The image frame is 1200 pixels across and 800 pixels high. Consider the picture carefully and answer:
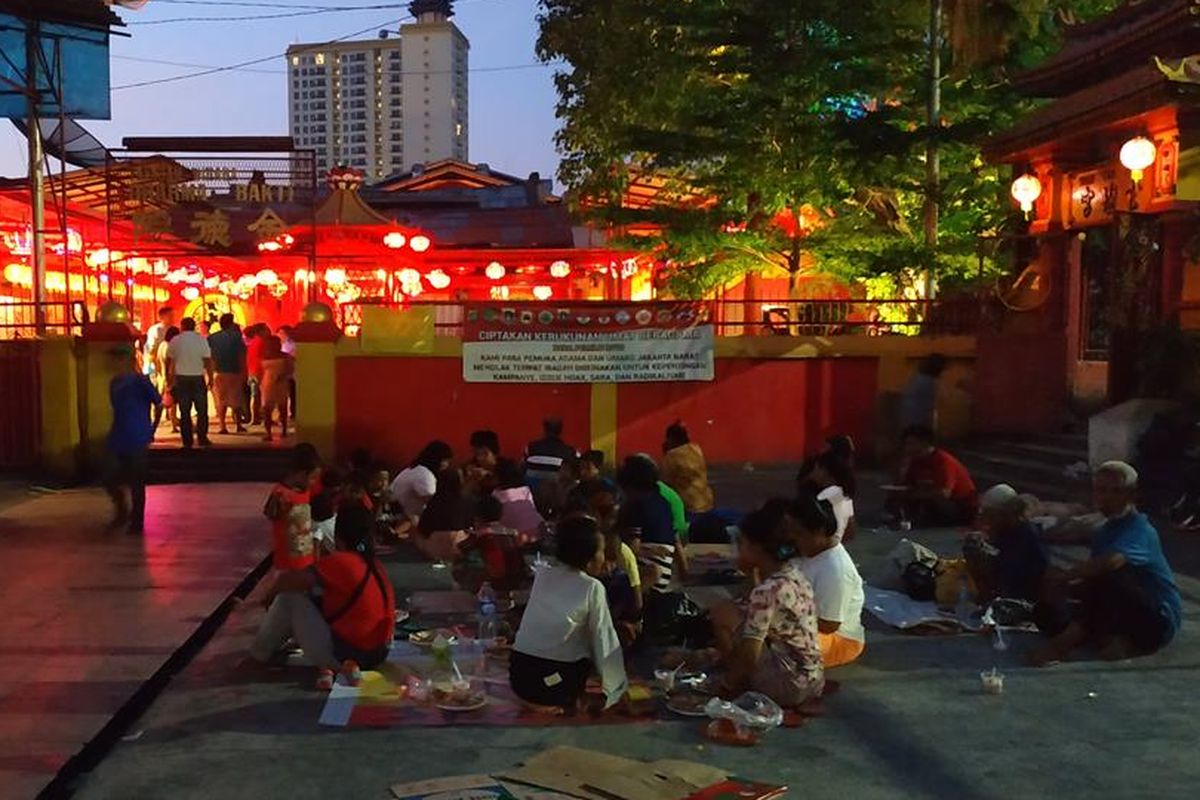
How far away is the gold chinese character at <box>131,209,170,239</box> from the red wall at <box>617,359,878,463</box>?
670 cm

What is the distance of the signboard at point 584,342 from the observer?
566 inches

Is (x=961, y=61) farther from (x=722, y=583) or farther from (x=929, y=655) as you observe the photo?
(x=929, y=655)

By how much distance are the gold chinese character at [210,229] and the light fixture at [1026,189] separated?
10688 millimetres

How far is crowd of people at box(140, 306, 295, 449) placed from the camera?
1389 centimetres

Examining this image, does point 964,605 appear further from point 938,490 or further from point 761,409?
point 761,409

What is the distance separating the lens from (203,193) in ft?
52.6

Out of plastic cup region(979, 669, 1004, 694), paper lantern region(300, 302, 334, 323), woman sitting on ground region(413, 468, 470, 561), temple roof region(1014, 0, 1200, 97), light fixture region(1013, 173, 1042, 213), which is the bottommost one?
plastic cup region(979, 669, 1004, 694)

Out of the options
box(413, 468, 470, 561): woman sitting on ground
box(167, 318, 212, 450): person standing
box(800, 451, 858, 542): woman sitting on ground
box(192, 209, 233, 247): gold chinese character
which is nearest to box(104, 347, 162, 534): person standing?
box(413, 468, 470, 561): woman sitting on ground

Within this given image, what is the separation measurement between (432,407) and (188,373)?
311 centimetres

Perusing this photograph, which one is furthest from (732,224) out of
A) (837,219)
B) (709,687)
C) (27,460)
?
(709,687)

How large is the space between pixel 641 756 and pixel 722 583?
356 cm

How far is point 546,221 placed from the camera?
26.8m

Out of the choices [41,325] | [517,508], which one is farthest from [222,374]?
[517,508]

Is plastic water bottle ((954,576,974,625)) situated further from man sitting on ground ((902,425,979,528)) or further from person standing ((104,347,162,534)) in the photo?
person standing ((104,347,162,534))
